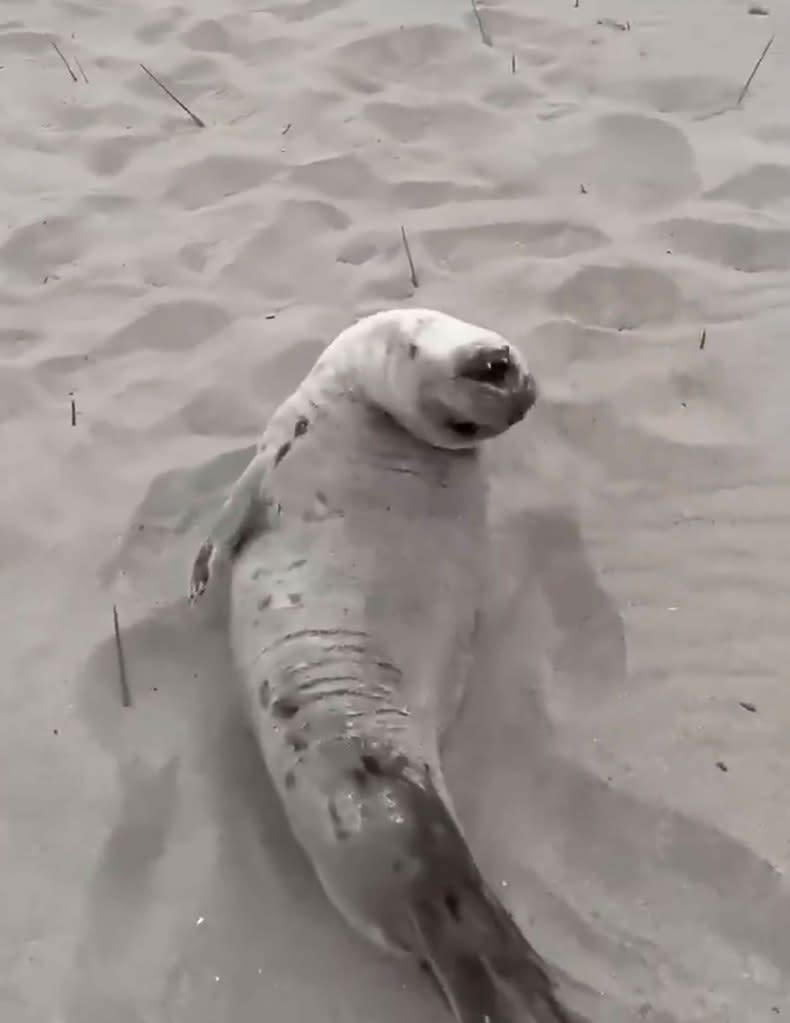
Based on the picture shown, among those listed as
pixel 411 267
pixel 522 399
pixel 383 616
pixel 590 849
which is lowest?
pixel 590 849

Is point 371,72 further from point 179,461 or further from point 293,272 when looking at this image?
point 179,461

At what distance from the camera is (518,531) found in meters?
1.93

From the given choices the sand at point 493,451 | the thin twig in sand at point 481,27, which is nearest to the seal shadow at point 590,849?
the sand at point 493,451

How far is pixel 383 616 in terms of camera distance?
4.97 feet

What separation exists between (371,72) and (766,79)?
3.71 ft

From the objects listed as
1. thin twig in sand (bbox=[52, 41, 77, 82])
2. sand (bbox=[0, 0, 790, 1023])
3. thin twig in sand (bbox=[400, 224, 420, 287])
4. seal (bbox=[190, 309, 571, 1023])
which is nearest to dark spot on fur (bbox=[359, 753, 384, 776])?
seal (bbox=[190, 309, 571, 1023])

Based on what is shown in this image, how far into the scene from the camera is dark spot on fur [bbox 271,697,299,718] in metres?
1.44

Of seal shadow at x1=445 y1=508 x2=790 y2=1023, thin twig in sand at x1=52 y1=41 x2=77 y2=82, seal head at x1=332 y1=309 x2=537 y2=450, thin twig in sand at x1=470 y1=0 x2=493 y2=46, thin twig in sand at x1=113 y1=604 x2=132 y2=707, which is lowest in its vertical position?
seal shadow at x1=445 y1=508 x2=790 y2=1023

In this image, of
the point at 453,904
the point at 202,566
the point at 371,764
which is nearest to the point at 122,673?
the point at 202,566

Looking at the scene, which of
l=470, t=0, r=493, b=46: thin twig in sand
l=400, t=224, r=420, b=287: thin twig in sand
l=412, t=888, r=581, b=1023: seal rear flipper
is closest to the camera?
l=412, t=888, r=581, b=1023: seal rear flipper

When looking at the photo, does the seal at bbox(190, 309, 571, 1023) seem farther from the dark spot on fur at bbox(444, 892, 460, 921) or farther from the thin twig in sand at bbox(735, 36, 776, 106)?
the thin twig in sand at bbox(735, 36, 776, 106)

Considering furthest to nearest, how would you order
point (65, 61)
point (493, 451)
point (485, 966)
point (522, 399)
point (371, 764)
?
point (65, 61) < point (493, 451) < point (522, 399) < point (371, 764) < point (485, 966)

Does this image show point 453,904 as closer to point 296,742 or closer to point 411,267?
point 296,742

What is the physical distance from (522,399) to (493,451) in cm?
56
